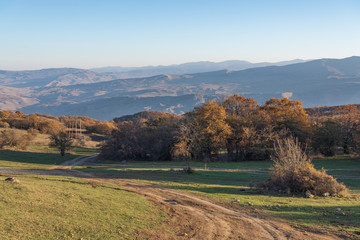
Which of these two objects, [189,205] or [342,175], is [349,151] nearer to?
[342,175]

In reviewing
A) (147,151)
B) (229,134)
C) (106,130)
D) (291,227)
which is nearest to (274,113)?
(229,134)

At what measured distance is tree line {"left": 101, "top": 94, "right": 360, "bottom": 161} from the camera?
1954 inches

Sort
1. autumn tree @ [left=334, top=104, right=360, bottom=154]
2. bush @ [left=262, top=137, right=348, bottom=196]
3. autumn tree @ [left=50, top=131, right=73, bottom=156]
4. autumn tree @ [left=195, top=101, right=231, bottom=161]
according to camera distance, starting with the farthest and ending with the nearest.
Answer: autumn tree @ [left=195, top=101, right=231, bottom=161]
autumn tree @ [left=50, top=131, right=73, bottom=156]
autumn tree @ [left=334, top=104, right=360, bottom=154]
bush @ [left=262, top=137, right=348, bottom=196]

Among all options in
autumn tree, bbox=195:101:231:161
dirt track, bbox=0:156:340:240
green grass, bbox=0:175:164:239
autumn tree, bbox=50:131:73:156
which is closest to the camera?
green grass, bbox=0:175:164:239

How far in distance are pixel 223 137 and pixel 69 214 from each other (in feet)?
135

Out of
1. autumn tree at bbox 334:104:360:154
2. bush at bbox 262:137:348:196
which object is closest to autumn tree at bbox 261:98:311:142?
autumn tree at bbox 334:104:360:154

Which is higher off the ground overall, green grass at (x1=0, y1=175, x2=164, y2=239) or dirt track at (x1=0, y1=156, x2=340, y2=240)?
green grass at (x1=0, y1=175, x2=164, y2=239)

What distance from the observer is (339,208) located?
611 inches

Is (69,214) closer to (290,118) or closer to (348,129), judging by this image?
(290,118)

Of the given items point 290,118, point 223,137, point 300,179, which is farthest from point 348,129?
point 300,179

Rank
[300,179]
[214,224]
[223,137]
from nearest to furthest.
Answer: [214,224] → [300,179] → [223,137]

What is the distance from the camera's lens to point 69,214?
38.3 ft

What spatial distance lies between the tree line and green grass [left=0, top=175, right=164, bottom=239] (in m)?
32.9

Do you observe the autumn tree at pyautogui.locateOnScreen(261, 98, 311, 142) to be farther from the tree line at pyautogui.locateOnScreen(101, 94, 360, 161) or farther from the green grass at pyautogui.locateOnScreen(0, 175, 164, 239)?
the green grass at pyautogui.locateOnScreen(0, 175, 164, 239)
